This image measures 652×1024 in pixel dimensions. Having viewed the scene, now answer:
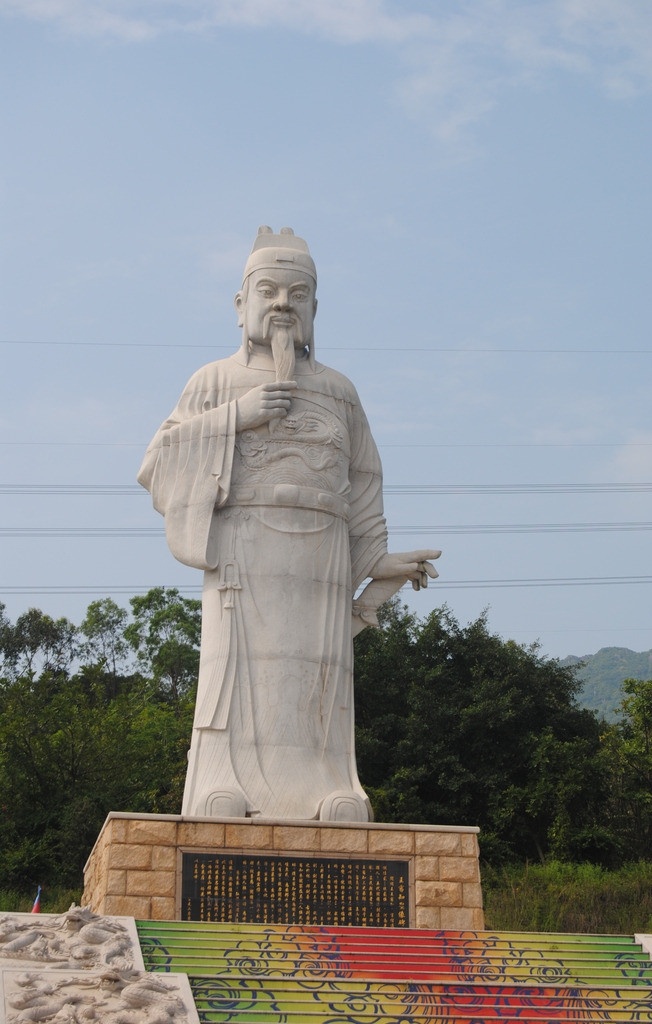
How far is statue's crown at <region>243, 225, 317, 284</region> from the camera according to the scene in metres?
12.3

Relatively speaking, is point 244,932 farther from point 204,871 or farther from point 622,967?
point 622,967

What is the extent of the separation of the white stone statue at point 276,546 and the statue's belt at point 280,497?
0.01 m

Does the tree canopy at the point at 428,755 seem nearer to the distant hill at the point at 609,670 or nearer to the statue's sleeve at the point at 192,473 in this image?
the statue's sleeve at the point at 192,473

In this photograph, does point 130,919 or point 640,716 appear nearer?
point 130,919

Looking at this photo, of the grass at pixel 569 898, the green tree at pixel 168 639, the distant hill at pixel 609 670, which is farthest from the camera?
the distant hill at pixel 609 670

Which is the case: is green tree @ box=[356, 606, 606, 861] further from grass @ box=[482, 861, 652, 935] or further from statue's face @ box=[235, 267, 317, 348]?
statue's face @ box=[235, 267, 317, 348]

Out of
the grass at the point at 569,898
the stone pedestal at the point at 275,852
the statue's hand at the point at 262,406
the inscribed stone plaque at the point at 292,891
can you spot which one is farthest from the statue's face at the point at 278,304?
the grass at the point at 569,898

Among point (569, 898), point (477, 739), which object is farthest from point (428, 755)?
point (569, 898)

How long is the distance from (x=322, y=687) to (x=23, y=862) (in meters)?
6.69

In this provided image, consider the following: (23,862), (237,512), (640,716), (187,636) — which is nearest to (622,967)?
(237,512)

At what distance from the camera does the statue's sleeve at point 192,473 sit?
11656mm

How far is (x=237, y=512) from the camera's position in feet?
38.6

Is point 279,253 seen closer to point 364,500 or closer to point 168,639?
point 364,500

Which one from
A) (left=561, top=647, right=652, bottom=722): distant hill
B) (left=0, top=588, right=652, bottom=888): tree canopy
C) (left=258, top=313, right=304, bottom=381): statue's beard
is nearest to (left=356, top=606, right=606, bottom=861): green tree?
(left=0, top=588, right=652, bottom=888): tree canopy
